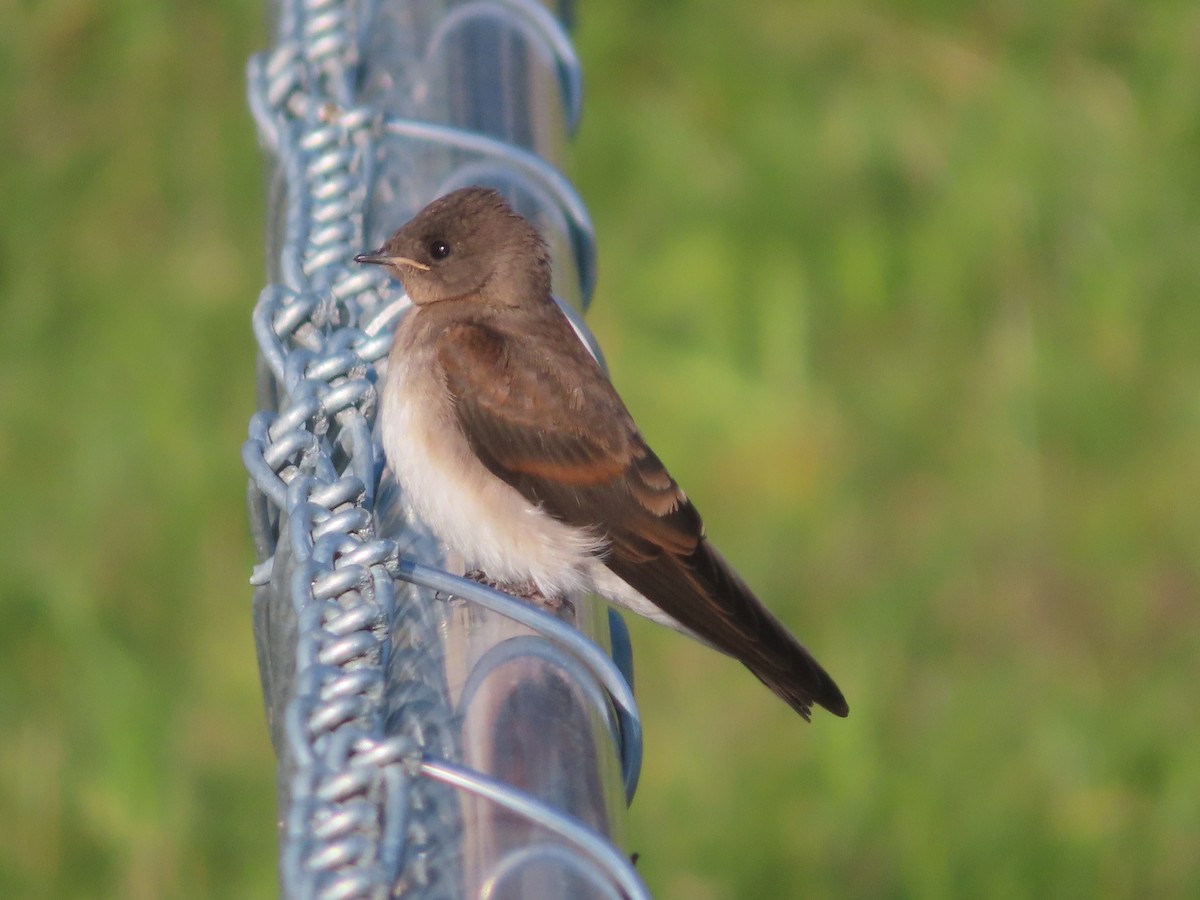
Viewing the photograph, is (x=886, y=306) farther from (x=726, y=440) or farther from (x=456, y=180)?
(x=456, y=180)

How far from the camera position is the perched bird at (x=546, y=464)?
10.1 ft

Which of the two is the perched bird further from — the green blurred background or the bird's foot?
the green blurred background

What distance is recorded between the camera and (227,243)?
19.3 ft

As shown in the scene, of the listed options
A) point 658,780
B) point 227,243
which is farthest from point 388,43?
point 227,243

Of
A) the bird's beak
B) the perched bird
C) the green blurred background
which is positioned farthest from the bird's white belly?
the green blurred background

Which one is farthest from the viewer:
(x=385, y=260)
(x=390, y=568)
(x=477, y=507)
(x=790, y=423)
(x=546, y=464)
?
(x=790, y=423)

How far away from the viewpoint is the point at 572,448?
3320mm

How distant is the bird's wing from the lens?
3.27m

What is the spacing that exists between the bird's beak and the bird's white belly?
6.9 inches

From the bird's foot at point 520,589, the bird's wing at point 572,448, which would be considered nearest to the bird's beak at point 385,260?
the bird's wing at point 572,448

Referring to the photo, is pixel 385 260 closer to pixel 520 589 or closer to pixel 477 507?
pixel 477 507

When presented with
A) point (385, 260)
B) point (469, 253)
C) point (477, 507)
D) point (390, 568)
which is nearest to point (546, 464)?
point (477, 507)

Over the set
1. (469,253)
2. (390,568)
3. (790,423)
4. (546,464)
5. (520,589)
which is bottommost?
(390,568)

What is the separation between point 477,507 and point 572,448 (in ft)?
0.92
